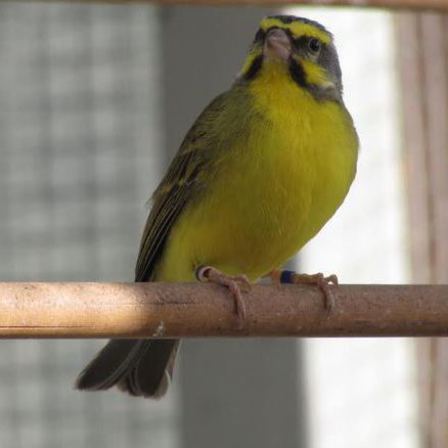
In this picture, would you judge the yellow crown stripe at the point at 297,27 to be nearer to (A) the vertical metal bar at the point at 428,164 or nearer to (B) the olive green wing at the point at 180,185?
(B) the olive green wing at the point at 180,185

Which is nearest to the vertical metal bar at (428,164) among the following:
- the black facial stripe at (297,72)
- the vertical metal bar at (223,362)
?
the vertical metal bar at (223,362)

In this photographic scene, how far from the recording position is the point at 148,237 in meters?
3.78

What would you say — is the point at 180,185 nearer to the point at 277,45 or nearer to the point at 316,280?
the point at 277,45

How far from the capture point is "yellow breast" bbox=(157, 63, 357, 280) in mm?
3408

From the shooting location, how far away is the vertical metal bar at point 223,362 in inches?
217

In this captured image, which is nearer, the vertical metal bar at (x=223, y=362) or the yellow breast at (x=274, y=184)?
the yellow breast at (x=274, y=184)

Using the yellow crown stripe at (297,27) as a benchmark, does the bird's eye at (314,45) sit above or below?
below

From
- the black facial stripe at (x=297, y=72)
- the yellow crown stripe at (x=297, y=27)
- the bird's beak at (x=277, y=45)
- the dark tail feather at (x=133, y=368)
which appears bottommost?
the dark tail feather at (x=133, y=368)

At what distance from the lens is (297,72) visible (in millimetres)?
3562

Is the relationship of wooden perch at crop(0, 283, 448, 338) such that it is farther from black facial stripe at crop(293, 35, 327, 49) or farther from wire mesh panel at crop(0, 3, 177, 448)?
wire mesh panel at crop(0, 3, 177, 448)

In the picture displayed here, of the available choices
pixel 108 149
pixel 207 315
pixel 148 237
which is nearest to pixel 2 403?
pixel 108 149

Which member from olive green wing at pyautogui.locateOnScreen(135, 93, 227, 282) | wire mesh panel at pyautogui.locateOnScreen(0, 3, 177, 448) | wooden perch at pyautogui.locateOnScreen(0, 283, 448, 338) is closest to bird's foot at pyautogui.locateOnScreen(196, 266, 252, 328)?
wooden perch at pyautogui.locateOnScreen(0, 283, 448, 338)

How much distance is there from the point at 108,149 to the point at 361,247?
192 cm

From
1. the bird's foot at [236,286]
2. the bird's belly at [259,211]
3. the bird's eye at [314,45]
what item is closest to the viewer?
the bird's foot at [236,286]
